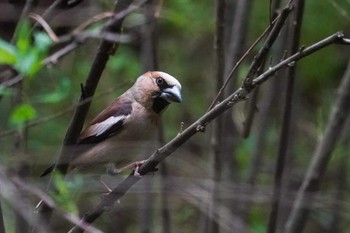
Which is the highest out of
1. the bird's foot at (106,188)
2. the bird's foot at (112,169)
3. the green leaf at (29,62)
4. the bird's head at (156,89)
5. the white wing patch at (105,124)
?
the green leaf at (29,62)

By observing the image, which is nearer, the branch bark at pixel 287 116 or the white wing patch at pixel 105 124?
the branch bark at pixel 287 116

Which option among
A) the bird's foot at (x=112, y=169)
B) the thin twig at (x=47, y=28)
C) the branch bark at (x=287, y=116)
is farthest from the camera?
the bird's foot at (x=112, y=169)

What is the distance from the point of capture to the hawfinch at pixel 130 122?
4023mm

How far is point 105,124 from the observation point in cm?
417

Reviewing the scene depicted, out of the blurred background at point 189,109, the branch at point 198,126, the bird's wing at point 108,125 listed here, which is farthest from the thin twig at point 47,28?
the branch at point 198,126

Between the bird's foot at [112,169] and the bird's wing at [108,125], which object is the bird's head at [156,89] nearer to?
the bird's wing at [108,125]

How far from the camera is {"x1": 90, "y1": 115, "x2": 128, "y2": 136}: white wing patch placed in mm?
4133

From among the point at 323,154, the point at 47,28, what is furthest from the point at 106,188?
the point at 323,154

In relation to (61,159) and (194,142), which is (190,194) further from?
(194,142)

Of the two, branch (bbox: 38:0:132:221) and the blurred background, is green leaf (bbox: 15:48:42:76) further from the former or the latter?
branch (bbox: 38:0:132:221)

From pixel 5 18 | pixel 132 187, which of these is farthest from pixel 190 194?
pixel 5 18

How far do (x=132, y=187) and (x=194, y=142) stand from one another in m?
3.34

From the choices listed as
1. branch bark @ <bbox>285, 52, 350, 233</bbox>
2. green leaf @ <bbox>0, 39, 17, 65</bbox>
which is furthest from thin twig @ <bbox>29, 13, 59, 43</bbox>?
branch bark @ <bbox>285, 52, 350, 233</bbox>

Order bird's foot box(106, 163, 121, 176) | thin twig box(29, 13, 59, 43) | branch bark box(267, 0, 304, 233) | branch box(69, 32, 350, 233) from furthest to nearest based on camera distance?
bird's foot box(106, 163, 121, 176) → branch bark box(267, 0, 304, 233) → thin twig box(29, 13, 59, 43) → branch box(69, 32, 350, 233)
